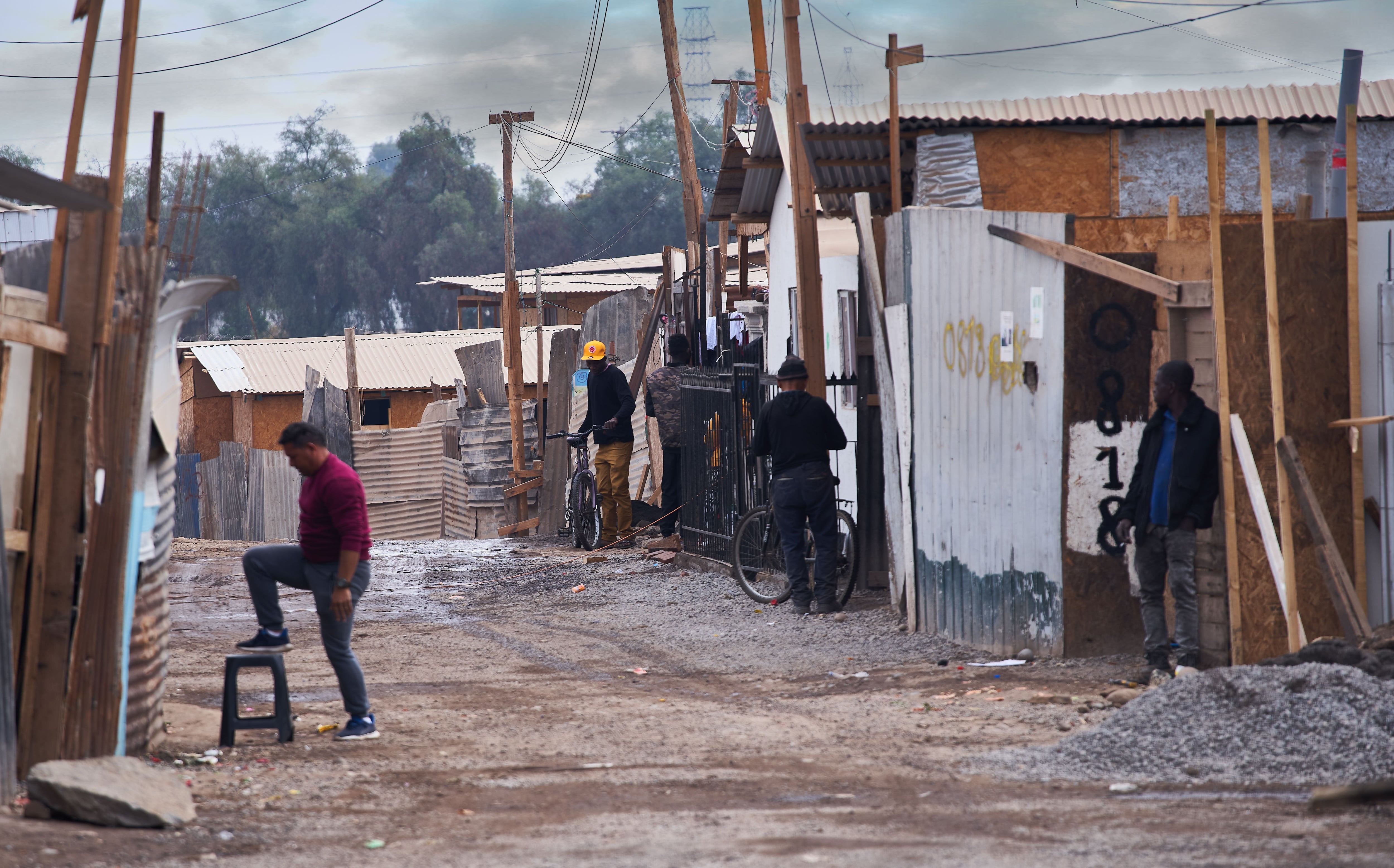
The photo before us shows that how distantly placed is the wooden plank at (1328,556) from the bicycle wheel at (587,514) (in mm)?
9434

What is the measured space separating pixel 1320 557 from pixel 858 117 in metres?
6.11

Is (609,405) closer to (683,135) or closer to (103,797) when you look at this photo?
(683,135)

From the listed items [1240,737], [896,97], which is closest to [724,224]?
[896,97]

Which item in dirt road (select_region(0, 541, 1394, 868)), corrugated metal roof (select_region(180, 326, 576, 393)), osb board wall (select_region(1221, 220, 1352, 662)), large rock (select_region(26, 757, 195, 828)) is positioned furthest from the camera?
corrugated metal roof (select_region(180, 326, 576, 393))

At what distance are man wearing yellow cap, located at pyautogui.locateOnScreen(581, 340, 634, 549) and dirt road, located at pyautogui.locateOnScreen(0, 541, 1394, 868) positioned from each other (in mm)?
3914

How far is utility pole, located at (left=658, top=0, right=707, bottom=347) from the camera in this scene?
754 inches

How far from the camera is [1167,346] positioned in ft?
24.3

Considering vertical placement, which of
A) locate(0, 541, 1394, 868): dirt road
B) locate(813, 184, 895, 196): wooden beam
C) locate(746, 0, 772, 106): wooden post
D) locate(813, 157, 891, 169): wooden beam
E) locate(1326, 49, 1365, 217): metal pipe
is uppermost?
locate(746, 0, 772, 106): wooden post

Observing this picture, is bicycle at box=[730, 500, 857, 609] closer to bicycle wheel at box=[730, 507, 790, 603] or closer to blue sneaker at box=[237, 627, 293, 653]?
bicycle wheel at box=[730, 507, 790, 603]

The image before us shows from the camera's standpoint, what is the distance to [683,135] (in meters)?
21.0

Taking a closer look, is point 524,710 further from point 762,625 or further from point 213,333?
point 213,333

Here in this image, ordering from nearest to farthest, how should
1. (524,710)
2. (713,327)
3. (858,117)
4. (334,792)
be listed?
1. (334,792)
2. (524,710)
3. (858,117)
4. (713,327)

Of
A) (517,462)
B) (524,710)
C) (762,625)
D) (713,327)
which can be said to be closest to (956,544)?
(762,625)

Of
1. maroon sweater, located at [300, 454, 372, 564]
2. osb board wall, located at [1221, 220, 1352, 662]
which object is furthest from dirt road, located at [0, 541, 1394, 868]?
osb board wall, located at [1221, 220, 1352, 662]
